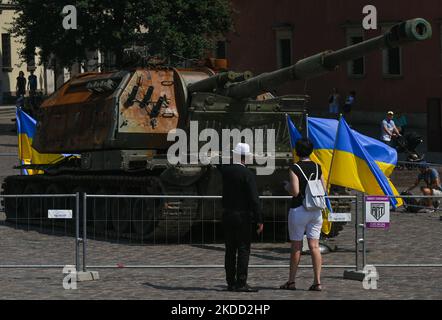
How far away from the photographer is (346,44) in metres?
53.6

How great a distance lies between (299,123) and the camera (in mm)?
22688

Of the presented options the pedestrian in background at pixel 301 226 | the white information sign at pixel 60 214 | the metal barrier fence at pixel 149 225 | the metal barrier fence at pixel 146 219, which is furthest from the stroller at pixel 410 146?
the pedestrian in background at pixel 301 226

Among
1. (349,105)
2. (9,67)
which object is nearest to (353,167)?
(349,105)

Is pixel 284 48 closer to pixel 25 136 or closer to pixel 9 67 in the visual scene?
pixel 9 67

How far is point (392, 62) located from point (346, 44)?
10.4 ft

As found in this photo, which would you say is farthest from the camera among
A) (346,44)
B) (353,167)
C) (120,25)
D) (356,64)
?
(346,44)

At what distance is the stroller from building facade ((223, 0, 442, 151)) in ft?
28.1

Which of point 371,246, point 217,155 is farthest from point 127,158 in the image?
point 371,246

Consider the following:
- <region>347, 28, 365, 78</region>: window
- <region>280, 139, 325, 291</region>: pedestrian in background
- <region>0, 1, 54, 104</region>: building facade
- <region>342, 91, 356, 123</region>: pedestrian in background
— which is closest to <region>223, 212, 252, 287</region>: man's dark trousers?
<region>280, 139, 325, 291</region>: pedestrian in background

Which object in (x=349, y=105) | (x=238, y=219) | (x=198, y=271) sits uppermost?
(x=349, y=105)

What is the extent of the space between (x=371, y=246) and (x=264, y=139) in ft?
8.78

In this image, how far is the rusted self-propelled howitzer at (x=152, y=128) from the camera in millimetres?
21078

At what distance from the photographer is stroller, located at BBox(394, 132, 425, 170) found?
29.9 meters
